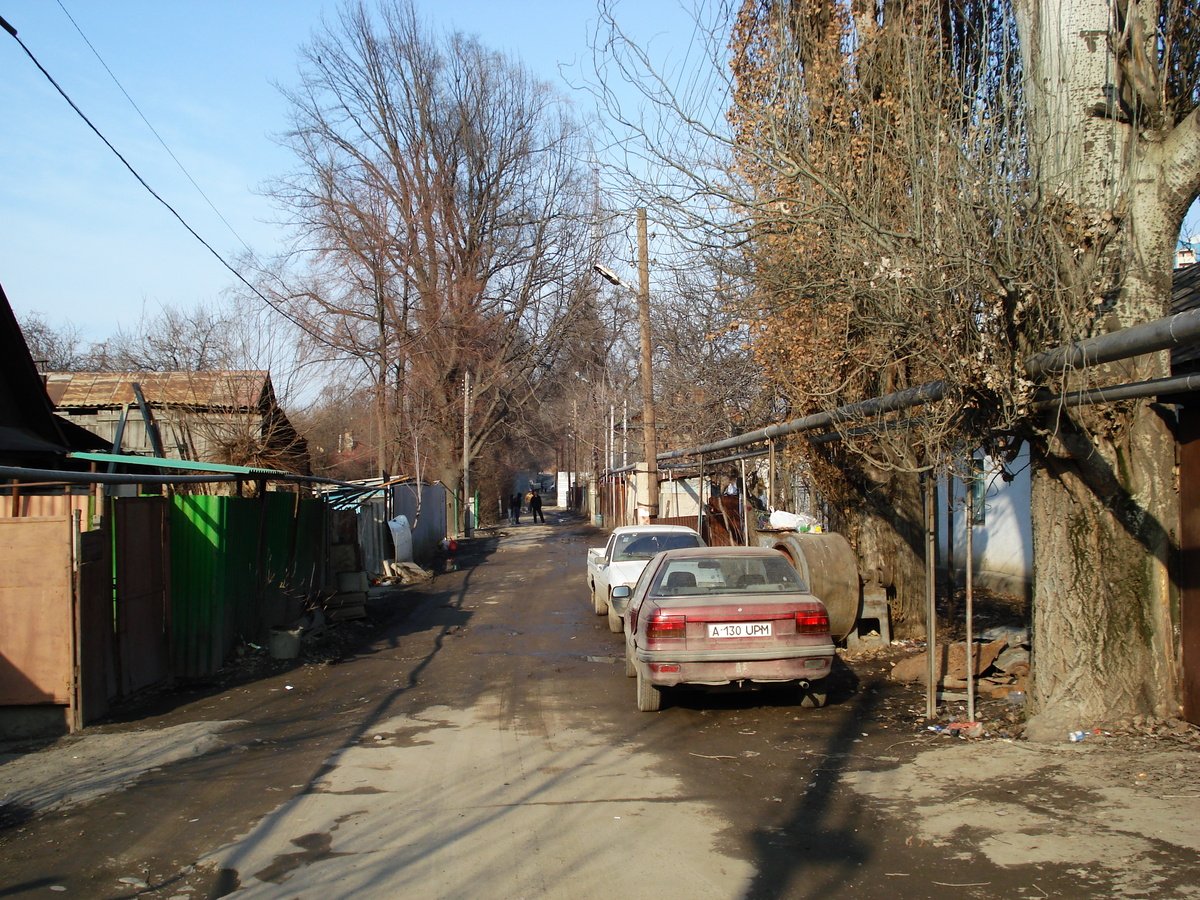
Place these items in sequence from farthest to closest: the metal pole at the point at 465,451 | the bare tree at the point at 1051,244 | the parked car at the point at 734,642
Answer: the metal pole at the point at 465,451
the parked car at the point at 734,642
the bare tree at the point at 1051,244

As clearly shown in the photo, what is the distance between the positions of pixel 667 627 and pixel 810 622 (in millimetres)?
1221

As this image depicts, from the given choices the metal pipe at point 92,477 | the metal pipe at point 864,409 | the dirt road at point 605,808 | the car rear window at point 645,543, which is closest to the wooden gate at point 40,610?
the metal pipe at point 92,477

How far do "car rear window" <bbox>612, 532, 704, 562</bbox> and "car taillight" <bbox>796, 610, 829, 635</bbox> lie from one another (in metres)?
5.91

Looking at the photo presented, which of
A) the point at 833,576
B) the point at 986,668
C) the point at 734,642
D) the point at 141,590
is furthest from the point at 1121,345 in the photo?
the point at 141,590

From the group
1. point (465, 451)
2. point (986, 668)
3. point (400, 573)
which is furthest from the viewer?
point (465, 451)

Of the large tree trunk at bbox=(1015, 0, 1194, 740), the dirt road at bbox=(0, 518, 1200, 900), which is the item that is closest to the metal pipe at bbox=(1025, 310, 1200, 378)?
the large tree trunk at bbox=(1015, 0, 1194, 740)

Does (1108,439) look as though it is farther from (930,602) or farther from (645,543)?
(645,543)

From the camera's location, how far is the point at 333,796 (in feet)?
18.9

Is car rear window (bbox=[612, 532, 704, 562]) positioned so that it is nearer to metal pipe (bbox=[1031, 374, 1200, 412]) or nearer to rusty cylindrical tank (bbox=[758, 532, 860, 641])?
rusty cylindrical tank (bbox=[758, 532, 860, 641])

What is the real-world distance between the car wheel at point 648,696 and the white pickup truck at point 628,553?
473 centimetres

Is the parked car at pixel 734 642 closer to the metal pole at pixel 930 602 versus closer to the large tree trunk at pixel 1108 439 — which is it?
the metal pole at pixel 930 602

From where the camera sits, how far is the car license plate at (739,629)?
7.63 meters

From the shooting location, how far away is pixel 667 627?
7.61m

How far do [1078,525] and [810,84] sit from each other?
13.6ft
